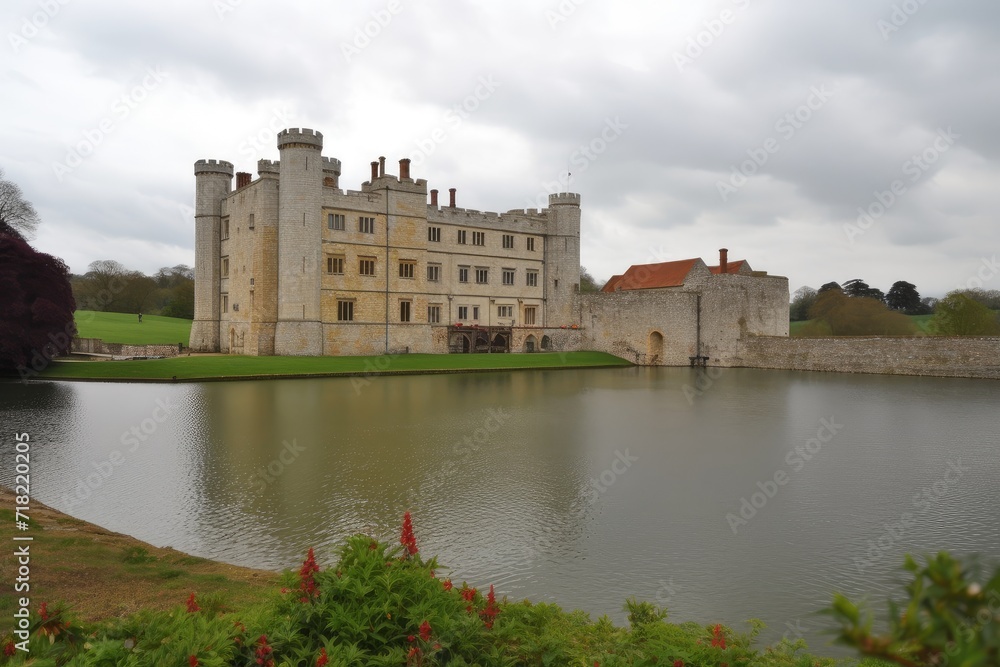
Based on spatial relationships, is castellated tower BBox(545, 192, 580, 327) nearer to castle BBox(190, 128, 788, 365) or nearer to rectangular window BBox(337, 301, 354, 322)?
castle BBox(190, 128, 788, 365)

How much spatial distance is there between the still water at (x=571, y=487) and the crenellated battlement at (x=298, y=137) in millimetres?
20681

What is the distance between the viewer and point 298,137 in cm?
3672

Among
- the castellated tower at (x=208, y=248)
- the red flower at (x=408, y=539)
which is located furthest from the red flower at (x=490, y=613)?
the castellated tower at (x=208, y=248)

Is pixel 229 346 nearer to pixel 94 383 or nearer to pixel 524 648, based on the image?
pixel 94 383

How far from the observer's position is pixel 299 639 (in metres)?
4.04

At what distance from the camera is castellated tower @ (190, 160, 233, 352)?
43.4m

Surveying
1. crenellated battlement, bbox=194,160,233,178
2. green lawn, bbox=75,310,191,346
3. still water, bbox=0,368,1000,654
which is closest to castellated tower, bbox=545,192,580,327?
crenellated battlement, bbox=194,160,233,178

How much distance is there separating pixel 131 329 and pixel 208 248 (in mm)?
15040

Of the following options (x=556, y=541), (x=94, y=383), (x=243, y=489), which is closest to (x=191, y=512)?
(x=243, y=489)

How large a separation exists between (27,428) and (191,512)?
938 cm

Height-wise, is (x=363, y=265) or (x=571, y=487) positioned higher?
(x=363, y=265)

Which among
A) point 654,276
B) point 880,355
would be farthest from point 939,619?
point 654,276

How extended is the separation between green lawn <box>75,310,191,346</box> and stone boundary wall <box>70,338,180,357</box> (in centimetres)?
373

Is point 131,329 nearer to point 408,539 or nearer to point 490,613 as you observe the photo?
point 408,539
